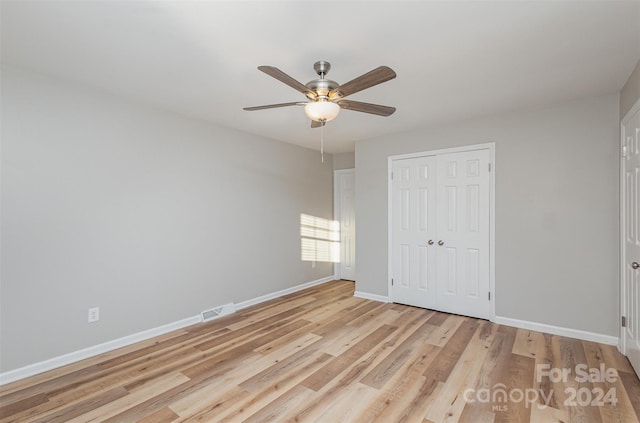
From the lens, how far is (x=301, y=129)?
13.3 feet

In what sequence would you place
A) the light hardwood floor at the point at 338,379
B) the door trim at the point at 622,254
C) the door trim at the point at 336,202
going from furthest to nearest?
1. the door trim at the point at 336,202
2. the door trim at the point at 622,254
3. the light hardwood floor at the point at 338,379

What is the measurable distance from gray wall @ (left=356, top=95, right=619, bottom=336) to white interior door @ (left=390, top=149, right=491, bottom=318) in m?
0.19

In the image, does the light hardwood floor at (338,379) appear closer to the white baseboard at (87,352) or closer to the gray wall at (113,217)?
the white baseboard at (87,352)

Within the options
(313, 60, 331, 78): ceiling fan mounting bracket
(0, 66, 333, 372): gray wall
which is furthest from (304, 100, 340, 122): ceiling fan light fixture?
(0, 66, 333, 372): gray wall

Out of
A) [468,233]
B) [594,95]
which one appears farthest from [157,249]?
[594,95]

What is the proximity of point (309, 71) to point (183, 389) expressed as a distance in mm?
2605

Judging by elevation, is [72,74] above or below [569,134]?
above

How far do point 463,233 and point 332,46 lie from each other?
9.18ft

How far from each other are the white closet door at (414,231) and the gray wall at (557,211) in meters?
0.58

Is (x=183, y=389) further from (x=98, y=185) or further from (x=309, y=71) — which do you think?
(x=309, y=71)

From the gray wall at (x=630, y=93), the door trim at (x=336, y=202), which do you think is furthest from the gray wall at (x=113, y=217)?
the gray wall at (x=630, y=93)

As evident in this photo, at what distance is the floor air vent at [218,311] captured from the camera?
365cm

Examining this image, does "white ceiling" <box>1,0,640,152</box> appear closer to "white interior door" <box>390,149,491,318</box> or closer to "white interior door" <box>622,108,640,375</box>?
"white interior door" <box>622,108,640,375</box>

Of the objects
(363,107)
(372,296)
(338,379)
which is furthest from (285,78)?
(372,296)
